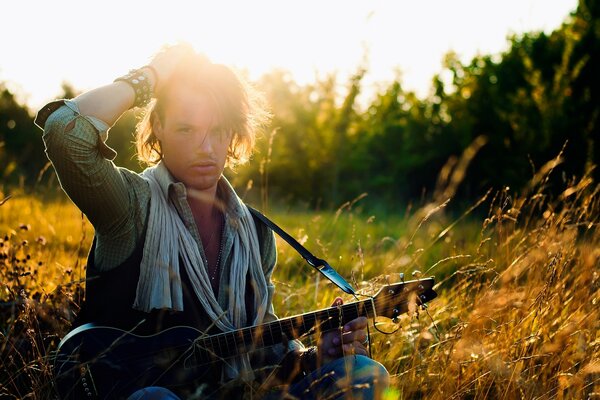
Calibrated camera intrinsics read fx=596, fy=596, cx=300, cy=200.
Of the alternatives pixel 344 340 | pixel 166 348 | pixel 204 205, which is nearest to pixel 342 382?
pixel 344 340

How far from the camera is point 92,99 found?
87.0 inches

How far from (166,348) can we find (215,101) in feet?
3.63

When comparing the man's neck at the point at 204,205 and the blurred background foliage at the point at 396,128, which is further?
the blurred background foliage at the point at 396,128

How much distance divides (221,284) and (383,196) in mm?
14204

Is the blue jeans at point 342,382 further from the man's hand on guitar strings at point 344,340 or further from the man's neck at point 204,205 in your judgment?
the man's neck at point 204,205

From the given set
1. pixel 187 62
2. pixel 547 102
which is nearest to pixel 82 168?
pixel 187 62

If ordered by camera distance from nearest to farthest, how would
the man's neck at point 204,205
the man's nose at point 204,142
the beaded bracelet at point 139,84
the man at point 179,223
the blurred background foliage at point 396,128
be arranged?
the man at point 179,223 < the beaded bracelet at point 139,84 < the man's nose at point 204,142 < the man's neck at point 204,205 < the blurred background foliage at point 396,128

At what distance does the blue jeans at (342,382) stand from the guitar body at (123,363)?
0.48 feet

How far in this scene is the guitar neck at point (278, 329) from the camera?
2.38 m

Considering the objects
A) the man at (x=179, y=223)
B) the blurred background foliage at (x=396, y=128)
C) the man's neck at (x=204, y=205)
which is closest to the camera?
the man at (x=179, y=223)

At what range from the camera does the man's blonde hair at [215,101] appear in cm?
265

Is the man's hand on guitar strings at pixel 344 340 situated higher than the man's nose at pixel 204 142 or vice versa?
the man's nose at pixel 204 142

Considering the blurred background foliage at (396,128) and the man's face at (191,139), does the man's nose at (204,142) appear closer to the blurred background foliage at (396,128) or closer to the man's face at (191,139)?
the man's face at (191,139)

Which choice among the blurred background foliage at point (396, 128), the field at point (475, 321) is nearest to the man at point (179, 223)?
the field at point (475, 321)
